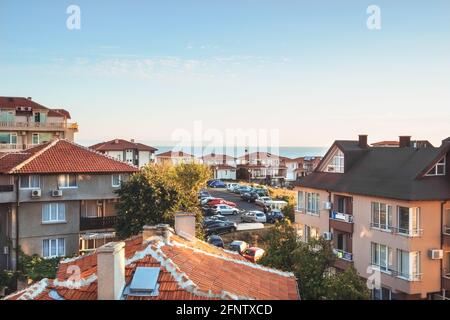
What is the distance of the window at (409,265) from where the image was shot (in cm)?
2228

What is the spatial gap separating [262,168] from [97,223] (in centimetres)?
5407

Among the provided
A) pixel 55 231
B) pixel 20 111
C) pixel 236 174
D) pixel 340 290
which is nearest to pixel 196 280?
pixel 340 290

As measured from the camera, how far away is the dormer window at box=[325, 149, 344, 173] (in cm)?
2966

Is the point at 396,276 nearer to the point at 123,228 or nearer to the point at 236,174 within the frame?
the point at 123,228

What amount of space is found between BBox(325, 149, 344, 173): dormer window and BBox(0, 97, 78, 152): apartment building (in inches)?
1211

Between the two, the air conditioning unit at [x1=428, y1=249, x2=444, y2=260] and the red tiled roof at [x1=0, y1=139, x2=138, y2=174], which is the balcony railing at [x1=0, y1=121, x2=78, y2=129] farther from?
the air conditioning unit at [x1=428, y1=249, x2=444, y2=260]

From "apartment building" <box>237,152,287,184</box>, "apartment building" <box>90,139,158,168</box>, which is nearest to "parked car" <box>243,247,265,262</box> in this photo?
"apartment building" <box>90,139,158,168</box>

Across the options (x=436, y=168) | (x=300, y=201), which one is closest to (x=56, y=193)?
(x=300, y=201)

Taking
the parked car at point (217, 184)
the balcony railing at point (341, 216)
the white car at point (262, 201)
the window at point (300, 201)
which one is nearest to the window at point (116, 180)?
the window at point (300, 201)

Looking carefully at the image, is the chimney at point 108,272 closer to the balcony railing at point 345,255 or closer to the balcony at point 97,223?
the balcony railing at point 345,255

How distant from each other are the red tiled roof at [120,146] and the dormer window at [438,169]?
5174cm

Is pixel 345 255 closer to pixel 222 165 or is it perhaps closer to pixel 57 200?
pixel 57 200

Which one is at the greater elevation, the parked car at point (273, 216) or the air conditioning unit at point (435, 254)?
the air conditioning unit at point (435, 254)

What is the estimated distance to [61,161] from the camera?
28.8 m
